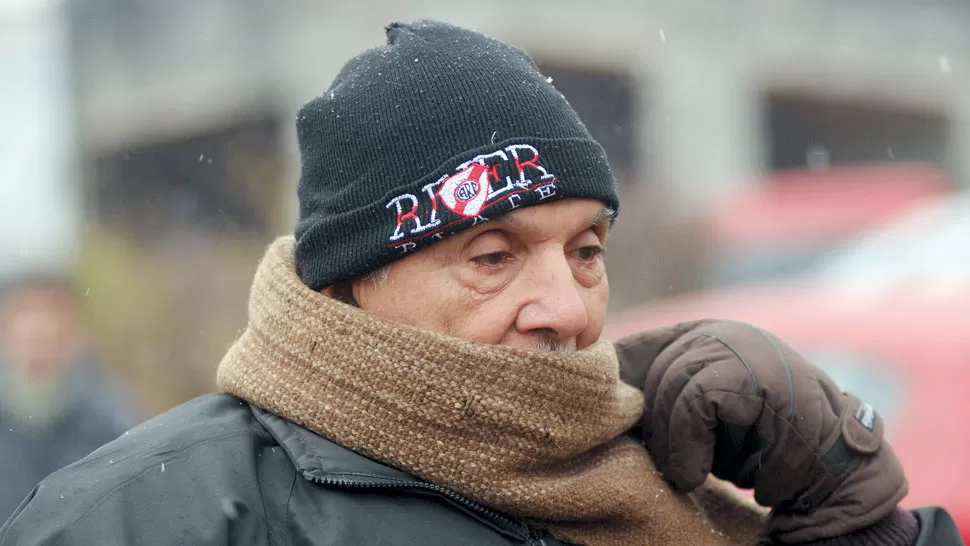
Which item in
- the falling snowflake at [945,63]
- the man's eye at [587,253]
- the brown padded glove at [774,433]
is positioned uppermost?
the man's eye at [587,253]

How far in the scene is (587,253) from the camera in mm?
2074

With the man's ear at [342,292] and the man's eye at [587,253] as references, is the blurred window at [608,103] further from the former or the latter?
the man's ear at [342,292]

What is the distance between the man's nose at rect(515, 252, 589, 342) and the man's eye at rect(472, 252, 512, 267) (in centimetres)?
5

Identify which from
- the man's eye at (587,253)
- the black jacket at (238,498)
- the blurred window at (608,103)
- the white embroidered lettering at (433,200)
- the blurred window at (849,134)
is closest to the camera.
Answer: the black jacket at (238,498)

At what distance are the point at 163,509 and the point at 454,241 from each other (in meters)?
0.67

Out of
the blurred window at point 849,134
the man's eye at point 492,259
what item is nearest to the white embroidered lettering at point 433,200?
the man's eye at point 492,259

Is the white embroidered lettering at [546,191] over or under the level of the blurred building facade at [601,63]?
over

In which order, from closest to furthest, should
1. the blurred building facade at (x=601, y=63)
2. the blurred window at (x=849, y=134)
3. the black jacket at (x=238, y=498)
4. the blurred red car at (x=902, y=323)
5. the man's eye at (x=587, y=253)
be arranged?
the black jacket at (x=238, y=498) → the man's eye at (x=587, y=253) → the blurred red car at (x=902, y=323) → the blurred building facade at (x=601, y=63) → the blurred window at (x=849, y=134)

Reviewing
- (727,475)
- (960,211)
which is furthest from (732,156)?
(727,475)

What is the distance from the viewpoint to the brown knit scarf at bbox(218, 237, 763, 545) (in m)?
1.76

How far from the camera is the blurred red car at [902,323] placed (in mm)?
3771

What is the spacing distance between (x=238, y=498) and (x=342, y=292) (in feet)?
1.64

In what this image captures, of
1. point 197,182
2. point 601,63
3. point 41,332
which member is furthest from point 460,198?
point 601,63

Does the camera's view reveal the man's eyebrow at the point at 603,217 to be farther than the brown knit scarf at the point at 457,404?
Yes
